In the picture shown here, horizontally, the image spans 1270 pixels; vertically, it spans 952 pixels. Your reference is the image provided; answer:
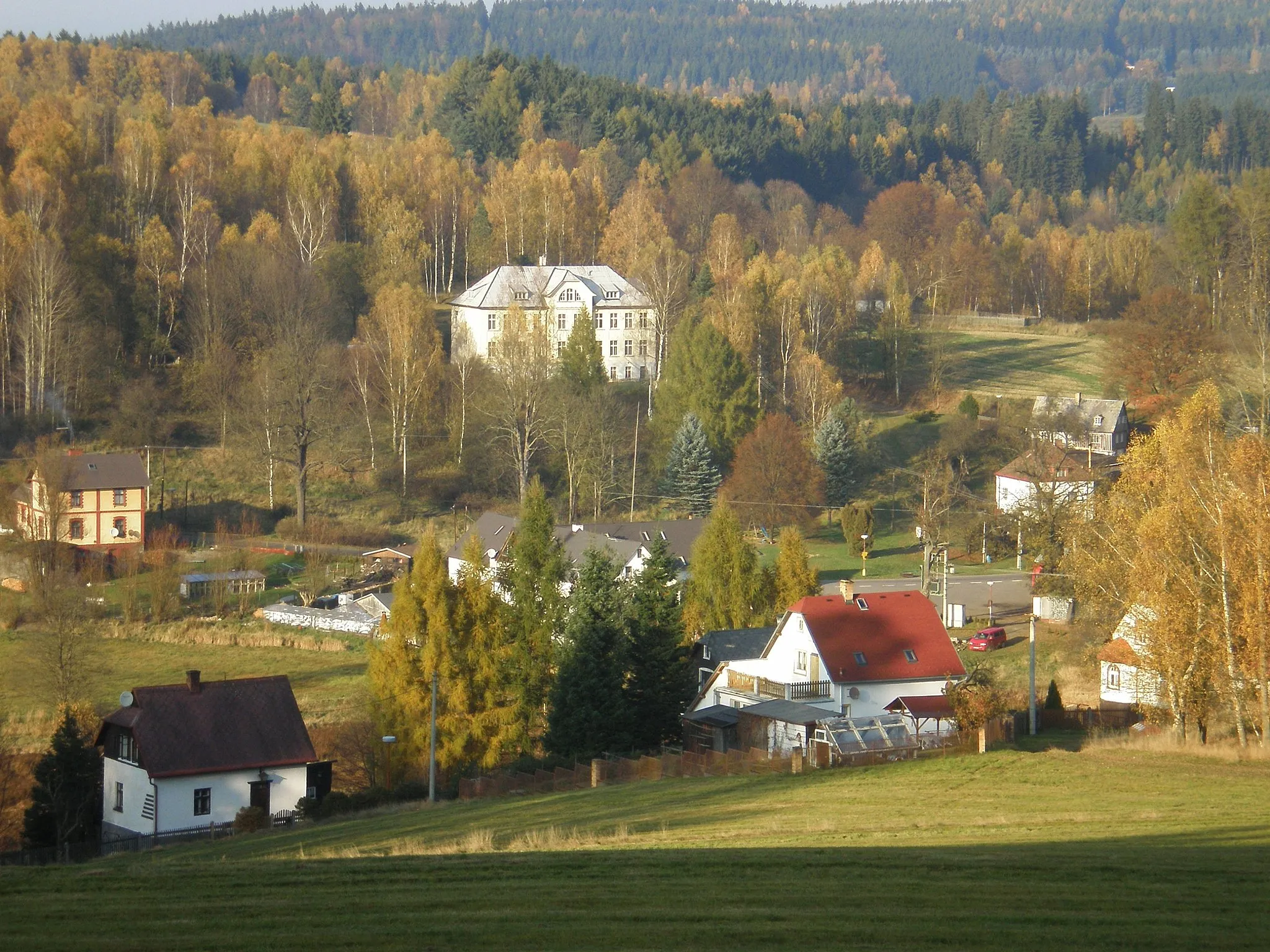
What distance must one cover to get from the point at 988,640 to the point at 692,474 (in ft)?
71.3

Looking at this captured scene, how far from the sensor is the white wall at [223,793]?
90.5ft

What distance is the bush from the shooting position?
2664 cm

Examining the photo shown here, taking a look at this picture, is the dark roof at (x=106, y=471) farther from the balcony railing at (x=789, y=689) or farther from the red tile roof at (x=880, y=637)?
the red tile roof at (x=880, y=637)

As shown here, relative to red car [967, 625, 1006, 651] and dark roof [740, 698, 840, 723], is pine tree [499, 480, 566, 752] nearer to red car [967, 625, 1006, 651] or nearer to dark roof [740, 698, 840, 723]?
dark roof [740, 698, 840, 723]

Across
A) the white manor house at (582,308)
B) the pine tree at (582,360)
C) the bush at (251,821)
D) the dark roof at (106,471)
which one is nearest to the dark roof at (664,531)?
the pine tree at (582,360)

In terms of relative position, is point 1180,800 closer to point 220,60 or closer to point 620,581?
point 620,581

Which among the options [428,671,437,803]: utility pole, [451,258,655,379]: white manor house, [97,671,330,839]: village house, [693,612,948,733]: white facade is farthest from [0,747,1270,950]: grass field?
[451,258,655,379]: white manor house

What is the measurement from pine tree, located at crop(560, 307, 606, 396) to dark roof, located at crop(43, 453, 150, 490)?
59.3ft

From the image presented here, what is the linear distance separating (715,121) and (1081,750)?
10276 cm

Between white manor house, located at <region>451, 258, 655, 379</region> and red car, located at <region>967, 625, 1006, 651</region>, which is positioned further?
white manor house, located at <region>451, 258, 655, 379</region>

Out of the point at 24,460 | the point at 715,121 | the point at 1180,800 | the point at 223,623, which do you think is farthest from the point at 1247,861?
the point at 715,121

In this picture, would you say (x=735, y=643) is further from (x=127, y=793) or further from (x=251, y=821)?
(x=127, y=793)

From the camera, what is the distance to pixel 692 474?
60.7m

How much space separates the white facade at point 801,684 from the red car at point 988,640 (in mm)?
8324
